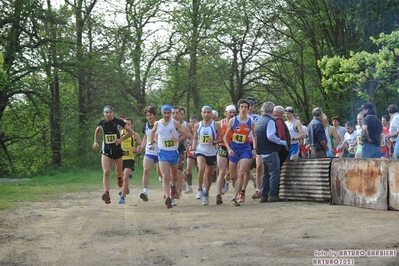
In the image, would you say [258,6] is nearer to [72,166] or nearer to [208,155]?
[72,166]

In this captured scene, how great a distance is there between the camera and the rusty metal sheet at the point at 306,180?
47.9 feet

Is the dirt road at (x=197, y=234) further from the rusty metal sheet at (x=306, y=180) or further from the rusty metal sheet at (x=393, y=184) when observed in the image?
the rusty metal sheet at (x=306, y=180)

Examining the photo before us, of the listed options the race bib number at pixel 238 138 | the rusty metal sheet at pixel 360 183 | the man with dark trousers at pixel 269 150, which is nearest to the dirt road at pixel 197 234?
the rusty metal sheet at pixel 360 183

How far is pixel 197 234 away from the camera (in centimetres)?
1023

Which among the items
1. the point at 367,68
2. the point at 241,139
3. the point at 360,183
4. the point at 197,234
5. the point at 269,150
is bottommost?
the point at 197,234

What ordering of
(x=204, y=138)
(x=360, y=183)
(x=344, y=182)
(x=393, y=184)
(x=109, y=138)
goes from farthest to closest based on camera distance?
(x=109, y=138), (x=204, y=138), (x=344, y=182), (x=360, y=183), (x=393, y=184)

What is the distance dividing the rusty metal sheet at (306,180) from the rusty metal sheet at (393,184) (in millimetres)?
1958

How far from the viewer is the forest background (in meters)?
33.9

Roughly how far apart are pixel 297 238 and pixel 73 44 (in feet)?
90.5

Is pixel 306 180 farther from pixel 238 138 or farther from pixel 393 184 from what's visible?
pixel 393 184

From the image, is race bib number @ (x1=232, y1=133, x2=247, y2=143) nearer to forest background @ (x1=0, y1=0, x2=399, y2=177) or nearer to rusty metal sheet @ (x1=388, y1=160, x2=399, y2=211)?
rusty metal sheet @ (x1=388, y1=160, x2=399, y2=211)

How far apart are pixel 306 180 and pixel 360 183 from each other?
1830mm

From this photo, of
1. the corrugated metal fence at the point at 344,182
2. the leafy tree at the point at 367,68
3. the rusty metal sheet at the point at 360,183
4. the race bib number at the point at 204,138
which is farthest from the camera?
the leafy tree at the point at 367,68

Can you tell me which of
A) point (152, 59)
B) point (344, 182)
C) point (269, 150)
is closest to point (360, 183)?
point (344, 182)
